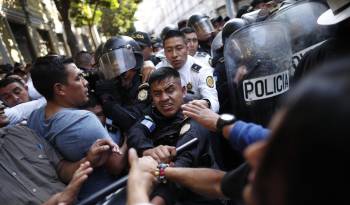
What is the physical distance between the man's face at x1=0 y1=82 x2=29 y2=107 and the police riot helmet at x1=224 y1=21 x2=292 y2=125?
2667mm

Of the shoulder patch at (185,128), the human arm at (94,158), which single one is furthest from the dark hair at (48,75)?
the shoulder patch at (185,128)

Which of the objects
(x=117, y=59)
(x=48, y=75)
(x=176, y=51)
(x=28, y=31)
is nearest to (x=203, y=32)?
(x=176, y=51)

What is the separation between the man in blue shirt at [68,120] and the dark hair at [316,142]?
1611 millimetres

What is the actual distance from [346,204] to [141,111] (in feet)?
7.90

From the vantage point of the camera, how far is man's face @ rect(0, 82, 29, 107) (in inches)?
155

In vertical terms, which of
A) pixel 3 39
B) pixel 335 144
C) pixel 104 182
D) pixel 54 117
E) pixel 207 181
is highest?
pixel 3 39

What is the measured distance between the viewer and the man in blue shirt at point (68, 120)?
212 cm

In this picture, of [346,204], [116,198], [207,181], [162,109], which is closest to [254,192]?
[346,204]

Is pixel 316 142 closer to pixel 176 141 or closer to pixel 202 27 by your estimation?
pixel 176 141

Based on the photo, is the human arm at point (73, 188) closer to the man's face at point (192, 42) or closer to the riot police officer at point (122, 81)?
the riot police officer at point (122, 81)

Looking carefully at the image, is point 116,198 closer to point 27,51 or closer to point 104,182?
point 104,182

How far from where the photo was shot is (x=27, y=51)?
13.2 m

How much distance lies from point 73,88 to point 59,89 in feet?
0.32

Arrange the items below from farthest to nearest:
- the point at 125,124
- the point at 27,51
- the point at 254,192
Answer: the point at 27,51 → the point at 125,124 → the point at 254,192
